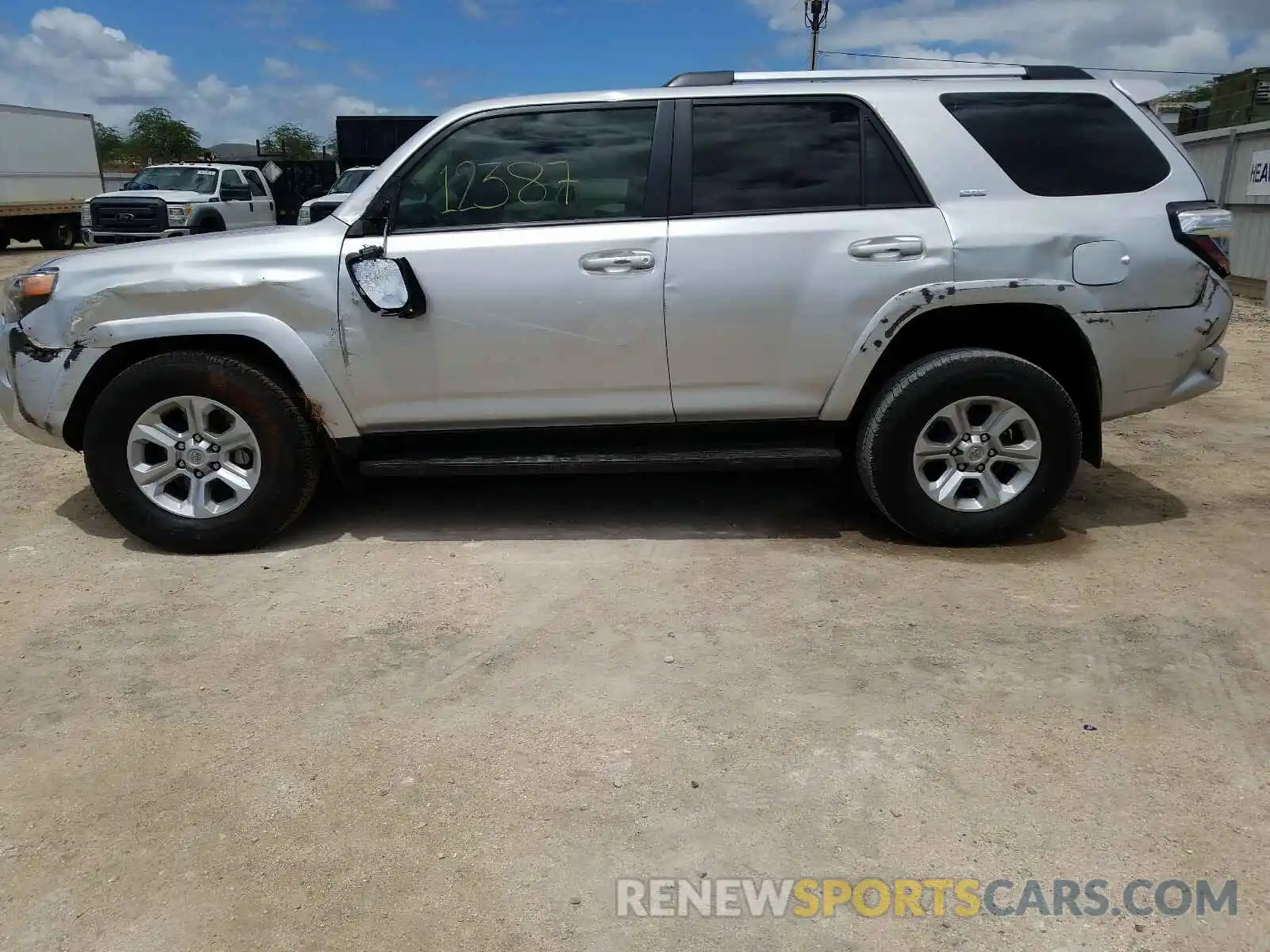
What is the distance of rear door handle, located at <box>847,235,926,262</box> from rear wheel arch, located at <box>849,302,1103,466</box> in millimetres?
246

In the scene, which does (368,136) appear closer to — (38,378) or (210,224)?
(210,224)

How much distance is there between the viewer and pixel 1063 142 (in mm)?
4109

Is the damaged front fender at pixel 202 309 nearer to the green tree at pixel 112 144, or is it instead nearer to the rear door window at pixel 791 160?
the rear door window at pixel 791 160

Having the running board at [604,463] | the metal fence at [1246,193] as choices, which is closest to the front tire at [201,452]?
the running board at [604,463]

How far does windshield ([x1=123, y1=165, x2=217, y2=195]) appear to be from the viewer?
2062cm

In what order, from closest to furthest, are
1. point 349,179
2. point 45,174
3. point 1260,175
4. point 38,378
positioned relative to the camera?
1. point 38,378
2. point 1260,175
3. point 349,179
4. point 45,174

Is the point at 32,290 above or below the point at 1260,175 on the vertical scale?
below

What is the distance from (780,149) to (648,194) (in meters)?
0.58

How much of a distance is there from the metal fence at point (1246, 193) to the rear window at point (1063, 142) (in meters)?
9.54

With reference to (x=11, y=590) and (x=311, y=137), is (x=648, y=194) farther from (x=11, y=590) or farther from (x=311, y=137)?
(x=311, y=137)

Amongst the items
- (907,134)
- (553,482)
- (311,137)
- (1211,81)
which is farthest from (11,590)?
(311,137)

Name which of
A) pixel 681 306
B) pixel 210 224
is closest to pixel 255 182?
pixel 210 224

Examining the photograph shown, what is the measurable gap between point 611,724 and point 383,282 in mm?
2080

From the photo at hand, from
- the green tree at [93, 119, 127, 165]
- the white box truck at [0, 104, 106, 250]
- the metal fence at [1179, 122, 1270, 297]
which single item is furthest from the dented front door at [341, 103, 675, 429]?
the green tree at [93, 119, 127, 165]
